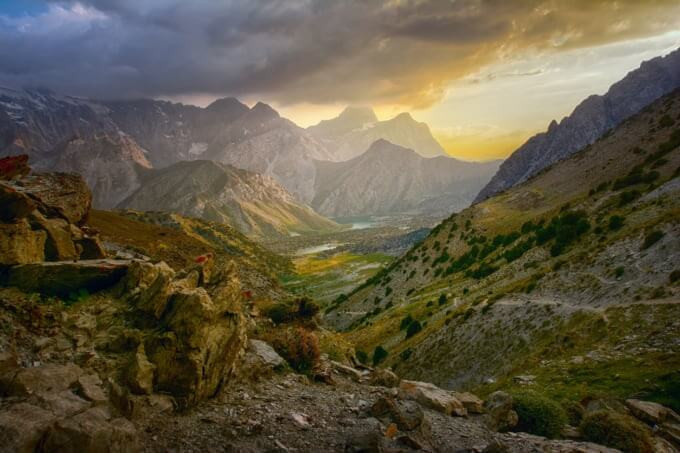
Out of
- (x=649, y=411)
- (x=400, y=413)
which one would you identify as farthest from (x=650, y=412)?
(x=400, y=413)

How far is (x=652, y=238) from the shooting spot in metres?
30.3

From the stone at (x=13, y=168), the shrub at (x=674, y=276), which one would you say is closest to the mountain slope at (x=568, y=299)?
the shrub at (x=674, y=276)

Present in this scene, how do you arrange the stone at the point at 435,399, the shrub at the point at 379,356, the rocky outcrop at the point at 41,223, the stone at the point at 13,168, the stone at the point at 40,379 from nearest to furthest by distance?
the stone at the point at 40,379
the rocky outcrop at the point at 41,223
the stone at the point at 435,399
the stone at the point at 13,168
the shrub at the point at 379,356

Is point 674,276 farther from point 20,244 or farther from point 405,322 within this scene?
point 20,244

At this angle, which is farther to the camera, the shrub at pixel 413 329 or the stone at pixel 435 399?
the shrub at pixel 413 329

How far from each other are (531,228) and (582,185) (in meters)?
24.4

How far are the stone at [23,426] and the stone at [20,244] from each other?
9327mm

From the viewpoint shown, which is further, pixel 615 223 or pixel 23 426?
pixel 615 223

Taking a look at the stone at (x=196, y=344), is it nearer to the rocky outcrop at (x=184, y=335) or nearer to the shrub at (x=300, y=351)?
the rocky outcrop at (x=184, y=335)

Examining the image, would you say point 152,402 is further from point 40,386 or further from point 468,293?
point 468,293

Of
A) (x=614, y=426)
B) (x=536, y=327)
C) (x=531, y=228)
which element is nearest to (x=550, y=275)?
(x=536, y=327)

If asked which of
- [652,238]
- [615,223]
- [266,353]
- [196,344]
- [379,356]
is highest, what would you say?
[615,223]

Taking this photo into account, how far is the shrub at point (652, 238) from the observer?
30.1 m

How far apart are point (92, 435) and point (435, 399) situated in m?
14.3
